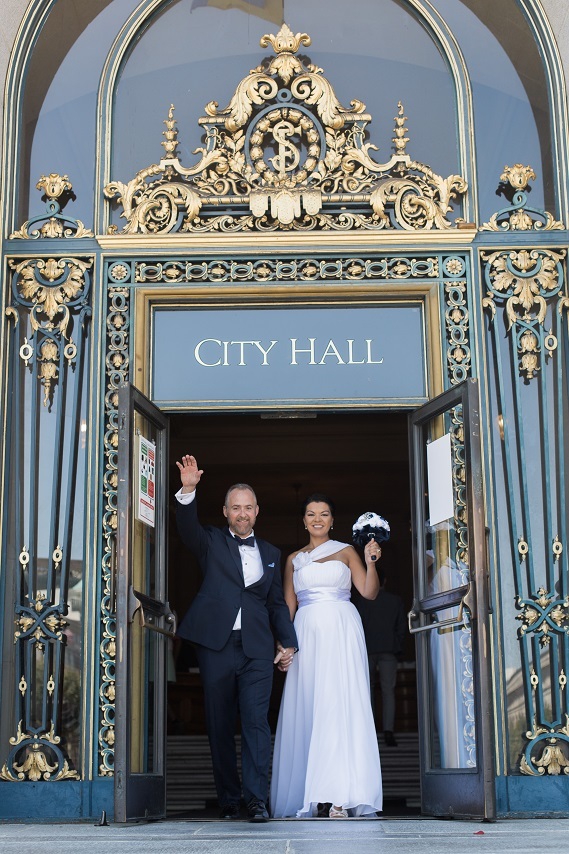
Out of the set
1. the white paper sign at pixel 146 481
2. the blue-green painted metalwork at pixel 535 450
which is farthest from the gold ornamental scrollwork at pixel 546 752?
the white paper sign at pixel 146 481

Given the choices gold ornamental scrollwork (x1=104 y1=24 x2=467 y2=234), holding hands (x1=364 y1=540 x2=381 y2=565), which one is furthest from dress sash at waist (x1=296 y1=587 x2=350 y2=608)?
gold ornamental scrollwork (x1=104 y1=24 x2=467 y2=234)

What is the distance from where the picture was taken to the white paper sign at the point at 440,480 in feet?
23.7

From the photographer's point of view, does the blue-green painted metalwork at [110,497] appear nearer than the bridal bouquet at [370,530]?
Yes

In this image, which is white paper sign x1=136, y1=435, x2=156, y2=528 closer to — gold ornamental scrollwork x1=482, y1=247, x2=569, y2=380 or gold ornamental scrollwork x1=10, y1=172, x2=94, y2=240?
gold ornamental scrollwork x1=10, y1=172, x2=94, y2=240

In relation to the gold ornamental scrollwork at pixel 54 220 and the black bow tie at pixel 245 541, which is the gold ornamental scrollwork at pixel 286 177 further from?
the black bow tie at pixel 245 541

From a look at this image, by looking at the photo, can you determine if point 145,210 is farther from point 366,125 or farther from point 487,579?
point 487,579

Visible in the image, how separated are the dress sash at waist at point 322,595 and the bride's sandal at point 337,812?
1.24m

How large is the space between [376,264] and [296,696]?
2.60m

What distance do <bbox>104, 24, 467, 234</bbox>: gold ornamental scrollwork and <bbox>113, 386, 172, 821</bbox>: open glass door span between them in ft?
4.37

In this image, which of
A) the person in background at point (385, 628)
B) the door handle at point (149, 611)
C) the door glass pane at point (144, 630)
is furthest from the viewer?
the person in background at point (385, 628)

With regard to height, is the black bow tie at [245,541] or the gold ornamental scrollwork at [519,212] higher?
the gold ornamental scrollwork at [519,212]

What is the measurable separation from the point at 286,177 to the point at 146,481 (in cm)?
208

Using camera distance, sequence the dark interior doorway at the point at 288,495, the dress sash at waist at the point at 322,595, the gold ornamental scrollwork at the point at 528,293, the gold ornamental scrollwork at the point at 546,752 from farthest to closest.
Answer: the dark interior doorway at the point at 288,495 < the dress sash at waist at the point at 322,595 < the gold ornamental scrollwork at the point at 528,293 < the gold ornamental scrollwork at the point at 546,752

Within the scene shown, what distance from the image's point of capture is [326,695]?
759cm
